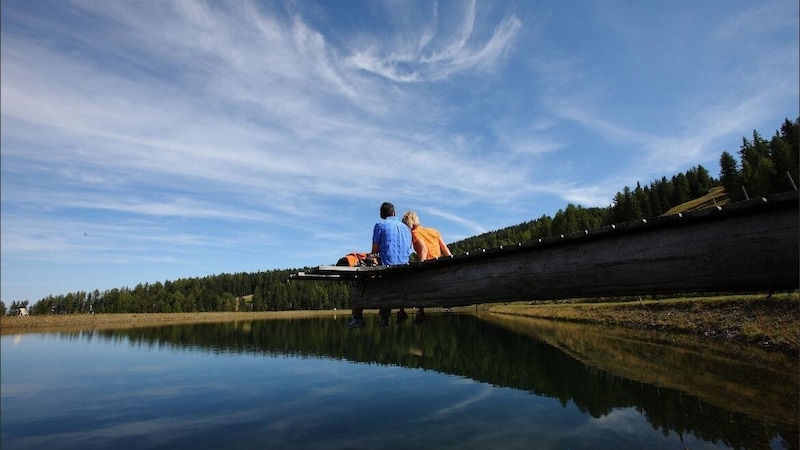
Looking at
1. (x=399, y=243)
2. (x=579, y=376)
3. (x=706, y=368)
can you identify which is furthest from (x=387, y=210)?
(x=706, y=368)

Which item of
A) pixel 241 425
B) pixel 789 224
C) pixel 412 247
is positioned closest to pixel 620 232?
pixel 789 224

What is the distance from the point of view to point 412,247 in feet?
33.4

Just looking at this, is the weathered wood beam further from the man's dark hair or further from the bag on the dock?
the man's dark hair

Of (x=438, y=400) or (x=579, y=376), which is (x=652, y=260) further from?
(x=579, y=376)

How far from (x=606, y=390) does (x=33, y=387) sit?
56240mm

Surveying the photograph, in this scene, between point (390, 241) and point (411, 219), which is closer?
point (390, 241)

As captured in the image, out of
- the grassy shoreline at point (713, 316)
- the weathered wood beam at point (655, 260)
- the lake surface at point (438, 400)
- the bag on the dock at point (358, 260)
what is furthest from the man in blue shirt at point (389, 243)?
the grassy shoreline at point (713, 316)

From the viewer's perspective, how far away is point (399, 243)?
30.7 ft

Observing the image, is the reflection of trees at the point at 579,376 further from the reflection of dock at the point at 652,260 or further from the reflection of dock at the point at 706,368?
the reflection of dock at the point at 652,260

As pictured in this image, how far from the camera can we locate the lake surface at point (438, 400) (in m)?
23.0

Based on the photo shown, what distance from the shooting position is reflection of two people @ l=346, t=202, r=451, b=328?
8.62m

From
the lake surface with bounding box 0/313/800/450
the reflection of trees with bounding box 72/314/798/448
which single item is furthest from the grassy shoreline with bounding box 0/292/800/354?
the reflection of trees with bounding box 72/314/798/448

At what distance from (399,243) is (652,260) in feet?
19.9

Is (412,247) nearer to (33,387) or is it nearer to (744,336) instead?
(744,336)
